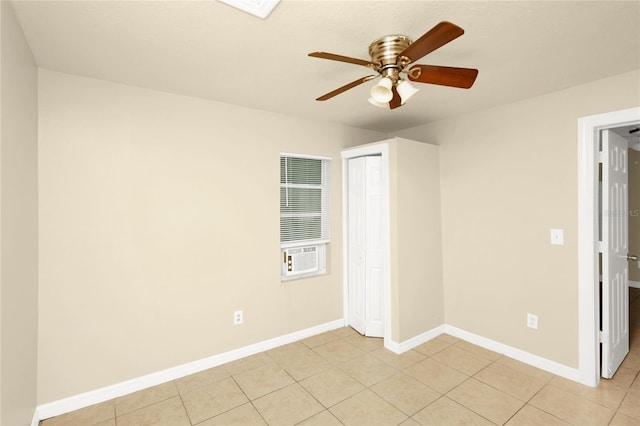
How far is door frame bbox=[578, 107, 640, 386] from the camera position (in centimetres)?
240

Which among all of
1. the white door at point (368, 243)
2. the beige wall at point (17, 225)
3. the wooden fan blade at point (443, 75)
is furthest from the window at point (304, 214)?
the beige wall at point (17, 225)

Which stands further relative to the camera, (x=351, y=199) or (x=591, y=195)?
(x=351, y=199)

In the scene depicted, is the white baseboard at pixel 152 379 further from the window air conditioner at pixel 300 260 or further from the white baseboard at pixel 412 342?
the white baseboard at pixel 412 342

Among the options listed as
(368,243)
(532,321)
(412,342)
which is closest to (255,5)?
(368,243)

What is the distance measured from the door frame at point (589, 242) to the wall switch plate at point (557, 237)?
0.13 metres

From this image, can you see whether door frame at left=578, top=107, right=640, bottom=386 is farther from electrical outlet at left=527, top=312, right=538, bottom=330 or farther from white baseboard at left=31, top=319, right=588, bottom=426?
electrical outlet at left=527, top=312, right=538, bottom=330

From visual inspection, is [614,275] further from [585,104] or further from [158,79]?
[158,79]

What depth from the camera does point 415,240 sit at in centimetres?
318

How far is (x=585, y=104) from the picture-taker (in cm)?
242

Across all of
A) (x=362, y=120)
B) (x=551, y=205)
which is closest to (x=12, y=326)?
(x=362, y=120)

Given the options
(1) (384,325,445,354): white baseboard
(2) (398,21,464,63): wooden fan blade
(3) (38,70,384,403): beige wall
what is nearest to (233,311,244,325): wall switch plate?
(3) (38,70,384,403): beige wall

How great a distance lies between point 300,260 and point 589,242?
261 centimetres

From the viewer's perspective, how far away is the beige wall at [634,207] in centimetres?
464

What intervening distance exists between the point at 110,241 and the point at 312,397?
1974 mm
